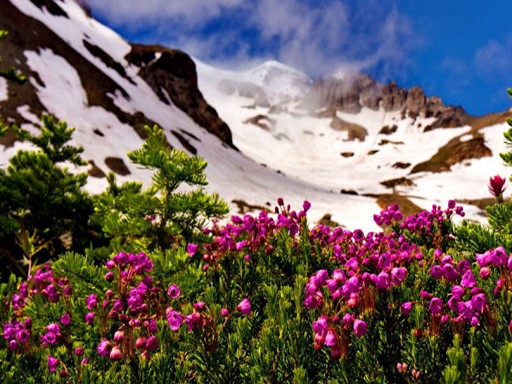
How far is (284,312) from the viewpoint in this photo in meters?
2.60

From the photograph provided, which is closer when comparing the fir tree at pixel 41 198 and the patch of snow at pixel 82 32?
the fir tree at pixel 41 198

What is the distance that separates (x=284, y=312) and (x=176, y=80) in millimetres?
88262

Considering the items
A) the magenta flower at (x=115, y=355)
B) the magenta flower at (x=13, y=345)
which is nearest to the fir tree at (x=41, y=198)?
the magenta flower at (x=13, y=345)

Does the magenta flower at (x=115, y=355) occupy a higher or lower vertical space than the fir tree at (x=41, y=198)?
higher

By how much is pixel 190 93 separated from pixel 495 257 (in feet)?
290

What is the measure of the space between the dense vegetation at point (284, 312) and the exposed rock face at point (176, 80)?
74.1 metres

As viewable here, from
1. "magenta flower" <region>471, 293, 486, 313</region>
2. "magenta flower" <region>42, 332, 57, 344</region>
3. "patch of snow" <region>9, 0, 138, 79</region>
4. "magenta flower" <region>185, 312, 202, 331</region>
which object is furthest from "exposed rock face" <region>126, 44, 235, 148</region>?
"magenta flower" <region>471, 293, 486, 313</region>

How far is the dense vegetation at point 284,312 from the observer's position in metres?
2.34

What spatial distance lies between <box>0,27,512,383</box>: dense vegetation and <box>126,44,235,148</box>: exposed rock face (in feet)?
243

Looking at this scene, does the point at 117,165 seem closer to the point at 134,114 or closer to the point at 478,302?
the point at 134,114

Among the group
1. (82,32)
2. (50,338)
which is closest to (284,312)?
(50,338)

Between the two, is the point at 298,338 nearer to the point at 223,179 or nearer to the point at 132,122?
the point at 223,179

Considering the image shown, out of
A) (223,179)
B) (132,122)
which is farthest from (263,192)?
(132,122)

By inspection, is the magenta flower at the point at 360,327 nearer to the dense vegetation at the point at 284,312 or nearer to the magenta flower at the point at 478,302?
the dense vegetation at the point at 284,312
